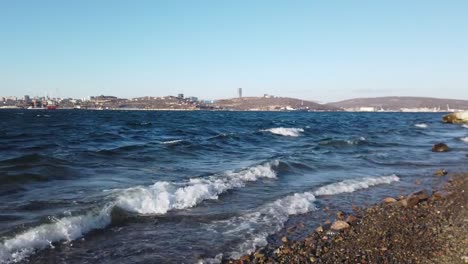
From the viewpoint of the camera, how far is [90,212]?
8625 mm

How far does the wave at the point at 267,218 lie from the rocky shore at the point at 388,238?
0.42 m

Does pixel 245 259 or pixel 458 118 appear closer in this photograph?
pixel 245 259

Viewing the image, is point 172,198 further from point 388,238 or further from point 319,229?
point 388,238

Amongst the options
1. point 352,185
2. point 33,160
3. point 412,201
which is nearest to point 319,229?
point 412,201

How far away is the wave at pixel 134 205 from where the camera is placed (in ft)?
22.7

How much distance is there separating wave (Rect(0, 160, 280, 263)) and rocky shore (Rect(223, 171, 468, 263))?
134 inches

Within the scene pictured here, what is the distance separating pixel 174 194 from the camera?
10781mm

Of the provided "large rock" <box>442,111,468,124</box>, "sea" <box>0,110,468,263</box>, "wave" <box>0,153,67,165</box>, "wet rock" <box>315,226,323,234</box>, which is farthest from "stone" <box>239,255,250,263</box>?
Answer: "large rock" <box>442,111,468,124</box>

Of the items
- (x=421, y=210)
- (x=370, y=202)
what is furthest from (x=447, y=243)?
(x=370, y=202)

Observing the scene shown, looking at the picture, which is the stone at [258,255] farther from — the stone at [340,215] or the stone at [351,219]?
the stone at [340,215]

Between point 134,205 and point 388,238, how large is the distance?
5.90 m

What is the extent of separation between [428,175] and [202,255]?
12222mm

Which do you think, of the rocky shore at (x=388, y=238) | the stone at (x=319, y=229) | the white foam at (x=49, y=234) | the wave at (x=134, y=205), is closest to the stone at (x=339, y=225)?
the rocky shore at (x=388, y=238)

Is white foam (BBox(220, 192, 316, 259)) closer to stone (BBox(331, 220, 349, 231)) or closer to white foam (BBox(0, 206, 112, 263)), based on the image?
stone (BBox(331, 220, 349, 231))
